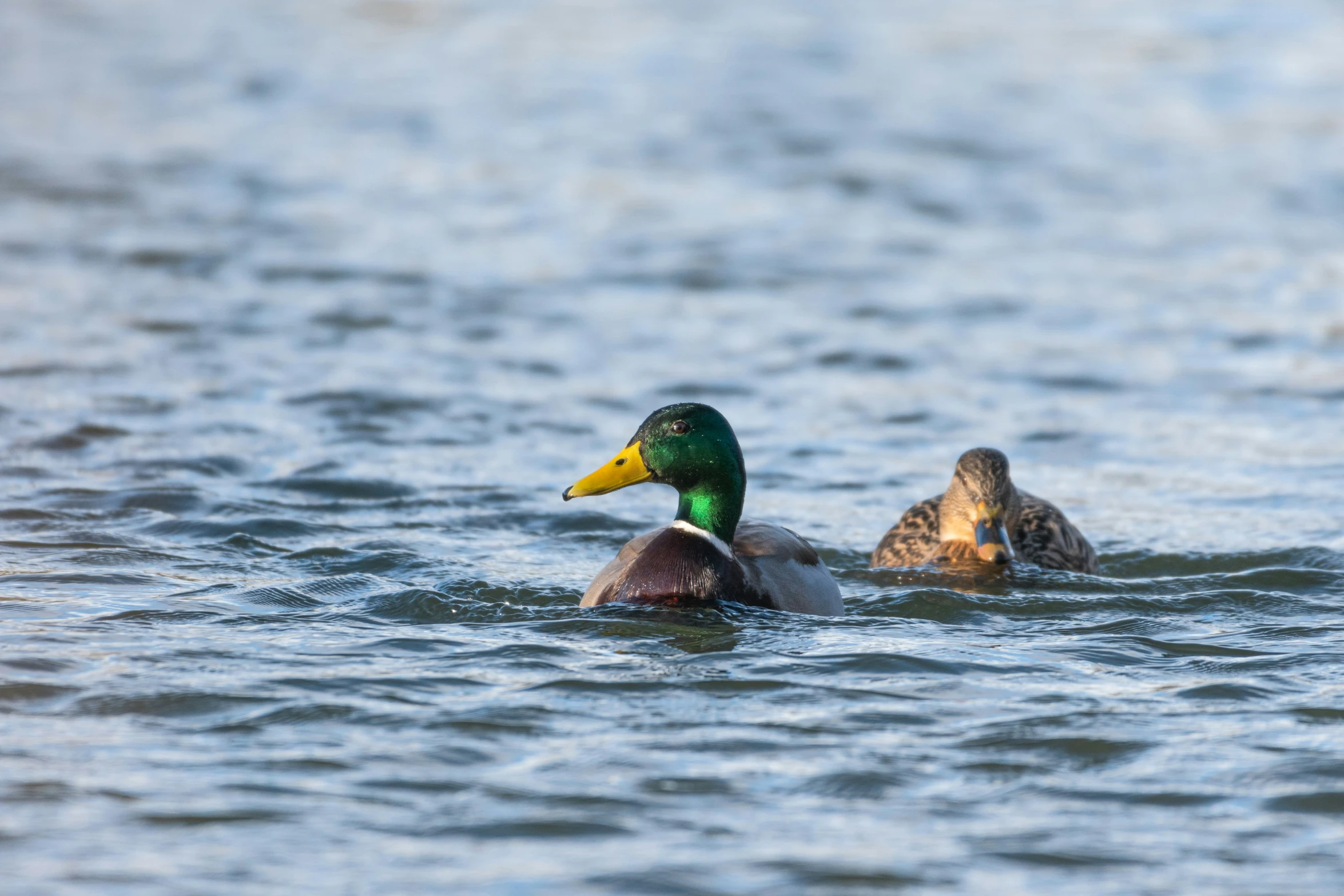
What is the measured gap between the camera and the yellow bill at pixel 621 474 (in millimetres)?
7992

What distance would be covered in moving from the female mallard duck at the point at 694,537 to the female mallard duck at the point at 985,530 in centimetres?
129

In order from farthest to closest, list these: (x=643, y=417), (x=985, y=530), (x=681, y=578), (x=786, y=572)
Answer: (x=643, y=417) < (x=985, y=530) < (x=786, y=572) < (x=681, y=578)

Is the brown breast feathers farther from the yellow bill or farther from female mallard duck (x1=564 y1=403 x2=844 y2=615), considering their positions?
the yellow bill

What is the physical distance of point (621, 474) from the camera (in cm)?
802

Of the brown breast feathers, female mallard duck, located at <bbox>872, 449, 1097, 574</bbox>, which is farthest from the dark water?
female mallard duck, located at <bbox>872, 449, 1097, 574</bbox>

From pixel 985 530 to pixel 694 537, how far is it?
1806 mm

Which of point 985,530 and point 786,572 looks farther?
point 985,530

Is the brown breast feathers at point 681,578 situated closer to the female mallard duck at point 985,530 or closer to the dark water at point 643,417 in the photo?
the dark water at point 643,417

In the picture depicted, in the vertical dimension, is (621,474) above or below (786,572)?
above

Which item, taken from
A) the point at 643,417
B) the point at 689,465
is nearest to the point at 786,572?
the point at 689,465

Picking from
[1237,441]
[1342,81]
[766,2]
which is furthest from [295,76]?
[1237,441]

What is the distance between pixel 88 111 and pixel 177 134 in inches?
63.4

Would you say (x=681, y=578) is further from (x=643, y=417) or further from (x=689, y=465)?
(x=643, y=417)

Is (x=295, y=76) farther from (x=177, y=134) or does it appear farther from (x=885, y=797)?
(x=885, y=797)
